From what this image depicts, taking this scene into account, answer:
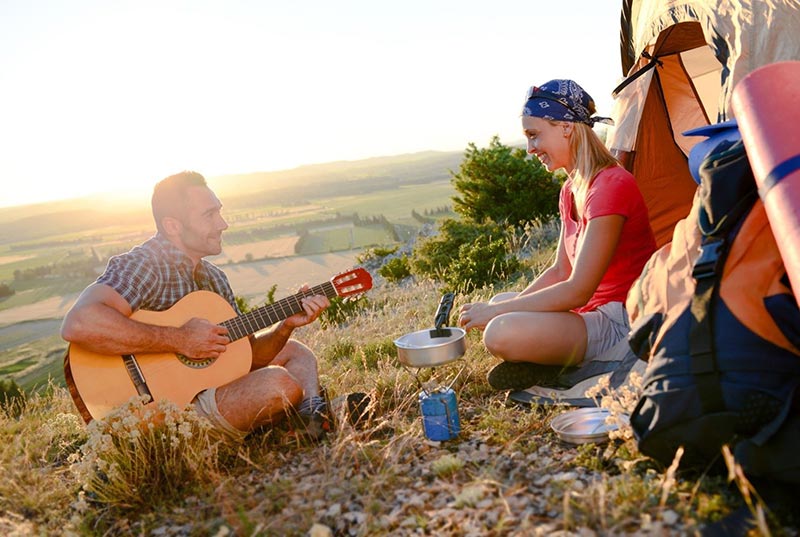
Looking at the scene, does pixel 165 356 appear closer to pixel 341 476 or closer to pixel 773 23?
pixel 341 476

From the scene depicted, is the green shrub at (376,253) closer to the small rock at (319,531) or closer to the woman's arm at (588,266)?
A: the woman's arm at (588,266)

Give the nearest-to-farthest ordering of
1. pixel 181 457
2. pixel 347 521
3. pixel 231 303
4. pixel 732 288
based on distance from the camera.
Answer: pixel 732 288 < pixel 347 521 < pixel 181 457 < pixel 231 303

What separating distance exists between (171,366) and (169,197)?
94 centimetres

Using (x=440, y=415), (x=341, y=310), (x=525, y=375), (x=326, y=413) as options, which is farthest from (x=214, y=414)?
(x=341, y=310)

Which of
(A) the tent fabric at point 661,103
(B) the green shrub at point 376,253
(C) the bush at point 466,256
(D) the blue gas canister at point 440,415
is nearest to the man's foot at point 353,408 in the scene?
(D) the blue gas canister at point 440,415

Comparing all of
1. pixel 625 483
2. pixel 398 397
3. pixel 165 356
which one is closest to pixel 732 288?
pixel 625 483

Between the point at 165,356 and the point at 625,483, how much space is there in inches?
94.0

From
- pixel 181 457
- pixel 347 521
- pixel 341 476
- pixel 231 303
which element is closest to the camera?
pixel 347 521

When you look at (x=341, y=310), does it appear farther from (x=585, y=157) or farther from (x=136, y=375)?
(x=585, y=157)

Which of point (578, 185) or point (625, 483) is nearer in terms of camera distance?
point (625, 483)

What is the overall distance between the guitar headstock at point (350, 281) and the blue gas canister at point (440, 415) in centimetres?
99

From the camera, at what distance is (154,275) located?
141 inches

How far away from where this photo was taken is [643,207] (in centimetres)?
352

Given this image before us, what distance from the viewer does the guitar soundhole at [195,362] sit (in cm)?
356
